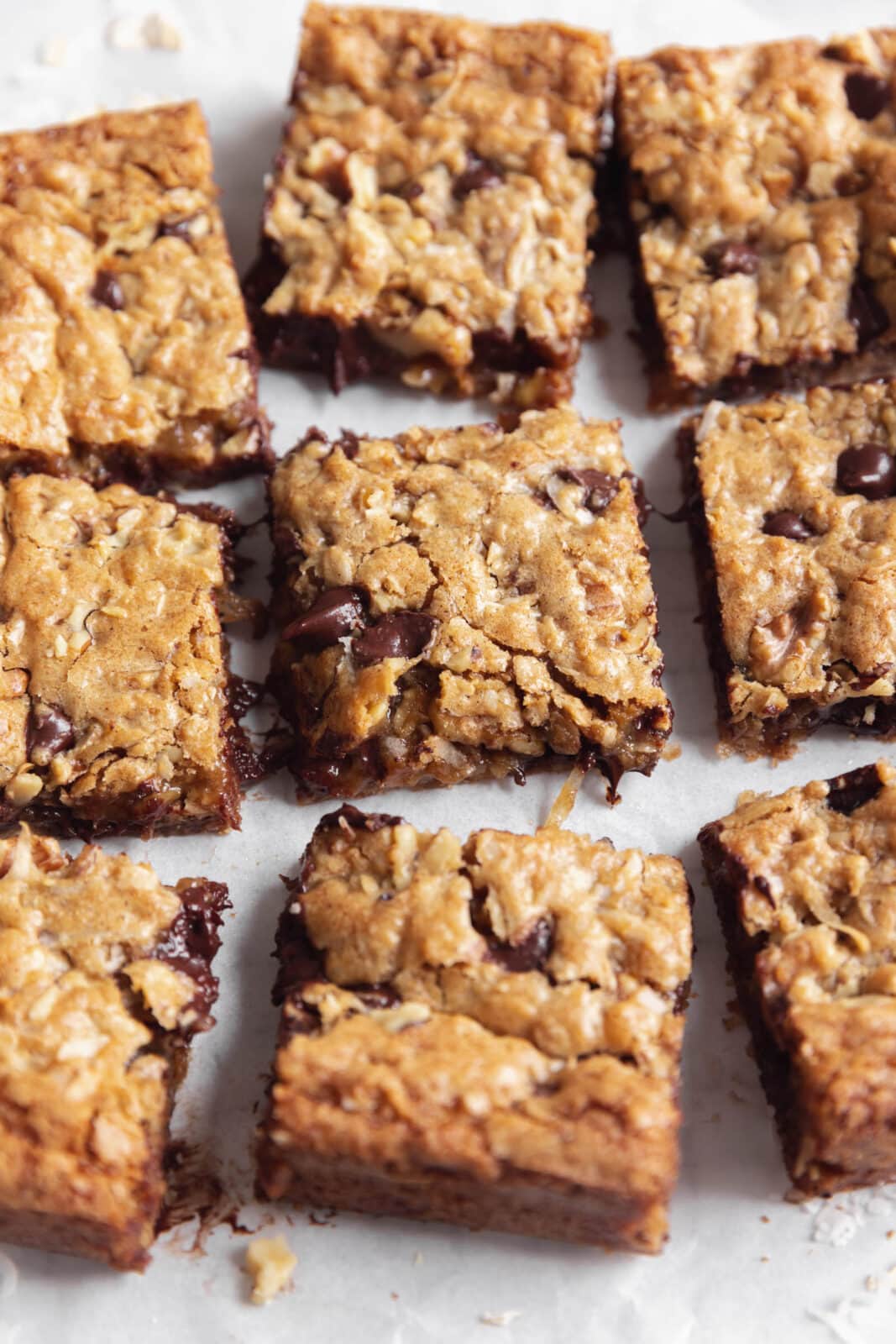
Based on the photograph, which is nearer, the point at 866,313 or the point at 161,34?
the point at 866,313

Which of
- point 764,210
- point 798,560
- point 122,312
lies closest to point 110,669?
point 122,312

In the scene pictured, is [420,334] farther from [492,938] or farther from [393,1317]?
[393,1317]

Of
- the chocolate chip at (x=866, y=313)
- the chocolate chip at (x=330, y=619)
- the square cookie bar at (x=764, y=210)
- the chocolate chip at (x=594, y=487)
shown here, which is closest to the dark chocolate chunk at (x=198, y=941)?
the chocolate chip at (x=330, y=619)

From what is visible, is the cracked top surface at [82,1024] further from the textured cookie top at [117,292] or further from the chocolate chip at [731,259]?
the chocolate chip at [731,259]

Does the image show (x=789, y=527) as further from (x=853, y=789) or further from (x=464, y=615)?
(x=464, y=615)

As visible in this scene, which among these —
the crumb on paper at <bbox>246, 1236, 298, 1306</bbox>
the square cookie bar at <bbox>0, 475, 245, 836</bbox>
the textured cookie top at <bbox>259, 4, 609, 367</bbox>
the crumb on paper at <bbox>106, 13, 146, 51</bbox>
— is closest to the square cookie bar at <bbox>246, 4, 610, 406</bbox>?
the textured cookie top at <bbox>259, 4, 609, 367</bbox>

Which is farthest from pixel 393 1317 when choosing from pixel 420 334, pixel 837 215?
pixel 837 215
